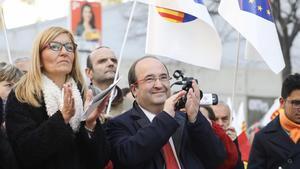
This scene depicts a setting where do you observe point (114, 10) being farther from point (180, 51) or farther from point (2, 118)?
point (2, 118)

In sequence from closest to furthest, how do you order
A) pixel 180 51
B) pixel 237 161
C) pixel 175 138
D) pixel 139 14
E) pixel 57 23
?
pixel 175 138, pixel 237 161, pixel 180 51, pixel 57 23, pixel 139 14

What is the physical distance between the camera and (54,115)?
3988 mm

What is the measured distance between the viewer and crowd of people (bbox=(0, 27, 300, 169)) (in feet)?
13.1

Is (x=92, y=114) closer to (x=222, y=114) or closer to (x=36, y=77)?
(x=36, y=77)

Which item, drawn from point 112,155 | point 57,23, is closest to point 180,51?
point 112,155

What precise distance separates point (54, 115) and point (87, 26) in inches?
333

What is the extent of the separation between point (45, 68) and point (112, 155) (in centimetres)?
70

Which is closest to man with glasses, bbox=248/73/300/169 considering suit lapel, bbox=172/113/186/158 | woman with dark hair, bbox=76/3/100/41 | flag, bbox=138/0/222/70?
flag, bbox=138/0/222/70

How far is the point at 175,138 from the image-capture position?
4672 mm

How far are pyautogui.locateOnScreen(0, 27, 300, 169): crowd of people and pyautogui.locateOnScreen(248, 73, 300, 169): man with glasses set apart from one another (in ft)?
1.66

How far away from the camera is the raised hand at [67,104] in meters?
3.90

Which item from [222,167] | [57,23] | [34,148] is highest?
[34,148]

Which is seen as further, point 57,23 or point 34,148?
point 57,23

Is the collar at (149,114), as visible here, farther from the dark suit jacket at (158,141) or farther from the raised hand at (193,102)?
the raised hand at (193,102)
